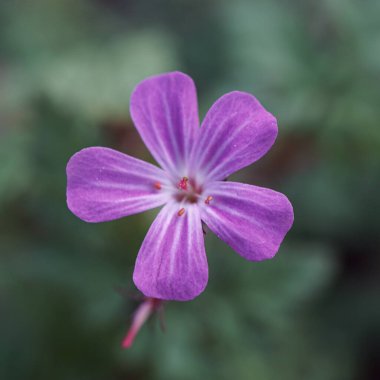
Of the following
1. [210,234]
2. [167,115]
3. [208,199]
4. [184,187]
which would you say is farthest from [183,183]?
[210,234]

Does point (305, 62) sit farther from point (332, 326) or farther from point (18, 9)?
point (18, 9)

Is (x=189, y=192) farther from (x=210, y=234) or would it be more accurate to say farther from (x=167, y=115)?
(x=210, y=234)

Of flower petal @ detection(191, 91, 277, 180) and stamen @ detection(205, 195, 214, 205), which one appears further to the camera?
stamen @ detection(205, 195, 214, 205)

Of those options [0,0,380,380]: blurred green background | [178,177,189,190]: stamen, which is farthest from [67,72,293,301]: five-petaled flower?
[0,0,380,380]: blurred green background

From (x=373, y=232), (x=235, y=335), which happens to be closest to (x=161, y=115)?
(x=235, y=335)

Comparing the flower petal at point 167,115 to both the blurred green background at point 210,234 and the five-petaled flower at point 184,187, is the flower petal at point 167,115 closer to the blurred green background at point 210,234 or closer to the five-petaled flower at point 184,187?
the five-petaled flower at point 184,187

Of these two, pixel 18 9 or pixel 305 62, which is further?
pixel 18 9

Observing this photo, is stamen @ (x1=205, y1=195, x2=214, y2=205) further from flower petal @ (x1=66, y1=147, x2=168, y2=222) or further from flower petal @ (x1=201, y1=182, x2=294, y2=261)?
flower petal @ (x1=66, y1=147, x2=168, y2=222)
